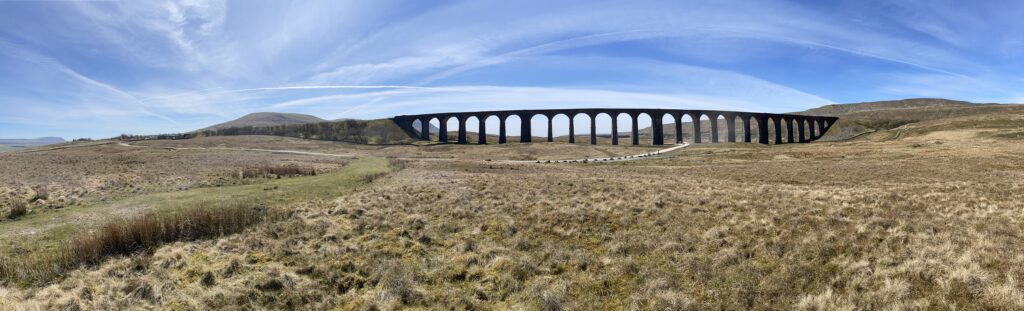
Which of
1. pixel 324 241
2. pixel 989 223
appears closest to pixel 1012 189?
pixel 989 223

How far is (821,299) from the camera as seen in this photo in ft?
22.3

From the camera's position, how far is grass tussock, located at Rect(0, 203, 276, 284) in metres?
8.57

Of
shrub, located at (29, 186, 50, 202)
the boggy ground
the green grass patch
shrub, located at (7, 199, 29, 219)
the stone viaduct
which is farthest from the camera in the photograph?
the stone viaduct

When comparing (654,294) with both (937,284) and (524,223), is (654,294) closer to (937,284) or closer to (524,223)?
(937,284)

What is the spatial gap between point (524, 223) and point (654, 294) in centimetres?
598

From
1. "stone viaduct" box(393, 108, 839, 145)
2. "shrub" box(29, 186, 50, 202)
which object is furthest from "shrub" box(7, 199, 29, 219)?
"stone viaduct" box(393, 108, 839, 145)

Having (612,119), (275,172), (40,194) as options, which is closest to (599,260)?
(40,194)

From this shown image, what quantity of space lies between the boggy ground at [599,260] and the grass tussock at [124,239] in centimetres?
69

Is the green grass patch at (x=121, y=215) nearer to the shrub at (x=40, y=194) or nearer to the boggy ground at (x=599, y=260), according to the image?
the boggy ground at (x=599, y=260)

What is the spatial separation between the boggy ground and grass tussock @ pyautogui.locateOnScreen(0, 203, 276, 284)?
2.27 feet

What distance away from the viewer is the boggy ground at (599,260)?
725 centimetres

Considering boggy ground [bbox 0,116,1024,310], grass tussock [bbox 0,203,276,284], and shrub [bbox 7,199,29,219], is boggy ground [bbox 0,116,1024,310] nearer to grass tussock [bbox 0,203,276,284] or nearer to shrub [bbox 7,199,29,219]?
grass tussock [bbox 0,203,276,284]

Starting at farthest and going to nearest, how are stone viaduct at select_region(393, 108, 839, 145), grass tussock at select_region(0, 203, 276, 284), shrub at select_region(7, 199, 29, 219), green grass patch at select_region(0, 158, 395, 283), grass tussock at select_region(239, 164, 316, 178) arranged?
stone viaduct at select_region(393, 108, 839, 145) → grass tussock at select_region(239, 164, 316, 178) → shrub at select_region(7, 199, 29, 219) → green grass patch at select_region(0, 158, 395, 283) → grass tussock at select_region(0, 203, 276, 284)

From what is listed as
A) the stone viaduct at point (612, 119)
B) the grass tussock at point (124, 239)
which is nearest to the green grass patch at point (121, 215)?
the grass tussock at point (124, 239)
